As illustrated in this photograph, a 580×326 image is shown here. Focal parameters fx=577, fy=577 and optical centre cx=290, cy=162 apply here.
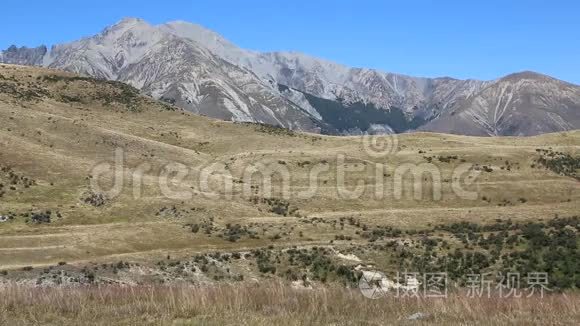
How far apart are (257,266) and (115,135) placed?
6082cm

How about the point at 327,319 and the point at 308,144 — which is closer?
the point at 327,319

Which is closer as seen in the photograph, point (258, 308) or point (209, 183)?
point (258, 308)

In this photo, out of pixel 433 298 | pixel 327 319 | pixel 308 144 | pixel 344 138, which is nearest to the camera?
pixel 327 319

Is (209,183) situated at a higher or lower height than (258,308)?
lower

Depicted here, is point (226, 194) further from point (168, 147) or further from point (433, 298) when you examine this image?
point (433, 298)

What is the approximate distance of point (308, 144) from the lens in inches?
4518

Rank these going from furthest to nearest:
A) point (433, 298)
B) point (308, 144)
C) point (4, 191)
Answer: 1. point (308, 144)
2. point (4, 191)
3. point (433, 298)

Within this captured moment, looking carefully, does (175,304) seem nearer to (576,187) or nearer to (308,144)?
(576,187)

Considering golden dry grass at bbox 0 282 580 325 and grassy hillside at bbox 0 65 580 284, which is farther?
grassy hillside at bbox 0 65 580 284

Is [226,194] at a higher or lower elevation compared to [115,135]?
lower

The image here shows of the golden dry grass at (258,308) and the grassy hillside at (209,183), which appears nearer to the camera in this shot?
the golden dry grass at (258,308)

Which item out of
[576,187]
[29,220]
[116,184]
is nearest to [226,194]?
[116,184]

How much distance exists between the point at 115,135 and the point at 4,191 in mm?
34321

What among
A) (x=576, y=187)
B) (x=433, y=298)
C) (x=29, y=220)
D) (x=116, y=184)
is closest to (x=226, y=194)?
(x=116, y=184)
